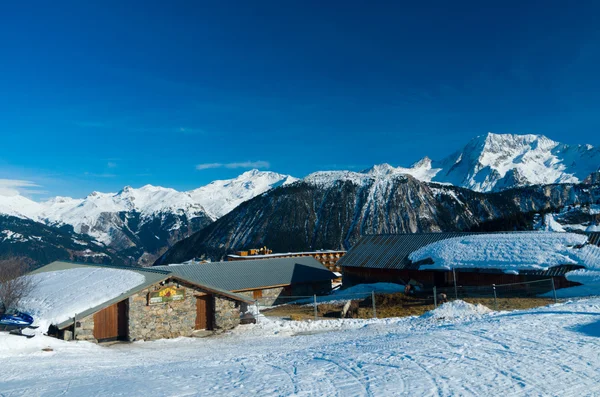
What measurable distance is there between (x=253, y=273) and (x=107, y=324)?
21025mm

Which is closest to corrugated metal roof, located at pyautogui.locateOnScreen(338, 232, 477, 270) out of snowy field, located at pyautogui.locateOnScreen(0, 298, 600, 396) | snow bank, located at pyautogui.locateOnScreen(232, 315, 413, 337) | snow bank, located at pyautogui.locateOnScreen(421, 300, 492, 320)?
snow bank, located at pyautogui.locateOnScreen(421, 300, 492, 320)

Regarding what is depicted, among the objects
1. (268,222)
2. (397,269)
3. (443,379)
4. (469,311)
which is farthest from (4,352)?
(268,222)

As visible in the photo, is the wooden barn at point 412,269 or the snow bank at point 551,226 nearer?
the wooden barn at point 412,269

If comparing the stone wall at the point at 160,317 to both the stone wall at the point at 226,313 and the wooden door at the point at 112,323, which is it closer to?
the wooden door at the point at 112,323

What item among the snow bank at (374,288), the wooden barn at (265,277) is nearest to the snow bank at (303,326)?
the wooden barn at (265,277)

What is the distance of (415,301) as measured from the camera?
31.9 meters

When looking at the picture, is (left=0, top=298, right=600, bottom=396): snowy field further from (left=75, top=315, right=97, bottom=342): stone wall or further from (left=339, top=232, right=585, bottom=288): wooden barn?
(left=339, top=232, right=585, bottom=288): wooden barn

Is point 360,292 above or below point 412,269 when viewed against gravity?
below

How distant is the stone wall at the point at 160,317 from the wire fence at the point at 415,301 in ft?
13.1

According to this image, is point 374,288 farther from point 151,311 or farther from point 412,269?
point 151,311

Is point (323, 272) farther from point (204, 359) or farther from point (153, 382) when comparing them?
point (153, 382)

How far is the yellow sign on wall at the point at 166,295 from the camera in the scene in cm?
2213

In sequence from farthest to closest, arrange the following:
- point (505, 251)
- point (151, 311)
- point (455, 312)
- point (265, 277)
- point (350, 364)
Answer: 1. point (265, 277)
2. point (505, 251)
3. point (455, 312)
4. point (151, 311)
5. point (350, 364)

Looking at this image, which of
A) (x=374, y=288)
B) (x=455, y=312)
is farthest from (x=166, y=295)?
(x=374, y=288)
